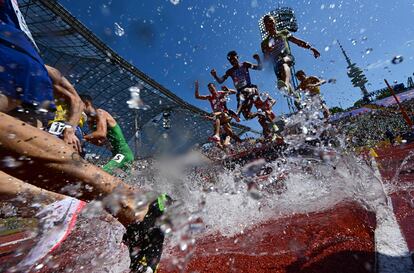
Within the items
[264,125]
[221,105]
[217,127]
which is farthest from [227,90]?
[264,125]


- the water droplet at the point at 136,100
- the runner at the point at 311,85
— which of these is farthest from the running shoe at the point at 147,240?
the water droplet at the point at 136,100

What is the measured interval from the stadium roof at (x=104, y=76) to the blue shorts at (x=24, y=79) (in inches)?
337

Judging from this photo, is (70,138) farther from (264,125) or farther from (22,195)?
(264,125)

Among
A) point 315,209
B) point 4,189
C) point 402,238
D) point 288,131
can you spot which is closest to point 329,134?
point 288,131

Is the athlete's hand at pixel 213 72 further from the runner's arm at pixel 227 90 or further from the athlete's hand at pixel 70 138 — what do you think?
the athlete's hand at pixel 70 138

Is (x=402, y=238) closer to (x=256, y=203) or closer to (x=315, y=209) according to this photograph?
(x=315, y=209)

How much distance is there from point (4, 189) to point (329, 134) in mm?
4903

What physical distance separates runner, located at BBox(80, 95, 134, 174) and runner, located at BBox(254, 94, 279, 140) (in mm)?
4510

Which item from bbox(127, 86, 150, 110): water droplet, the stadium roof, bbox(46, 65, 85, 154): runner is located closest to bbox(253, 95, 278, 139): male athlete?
the stadium roof

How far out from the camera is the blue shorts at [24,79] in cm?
140

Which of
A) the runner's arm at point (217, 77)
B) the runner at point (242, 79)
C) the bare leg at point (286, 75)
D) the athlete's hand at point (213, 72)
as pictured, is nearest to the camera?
the bare leg at point (286, 75)

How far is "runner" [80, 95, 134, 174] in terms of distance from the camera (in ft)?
13.4

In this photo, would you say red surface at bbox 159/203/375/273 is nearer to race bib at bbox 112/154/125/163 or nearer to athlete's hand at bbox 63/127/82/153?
athlete's hand at bbox 63/127/82/153

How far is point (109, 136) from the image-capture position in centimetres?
443
